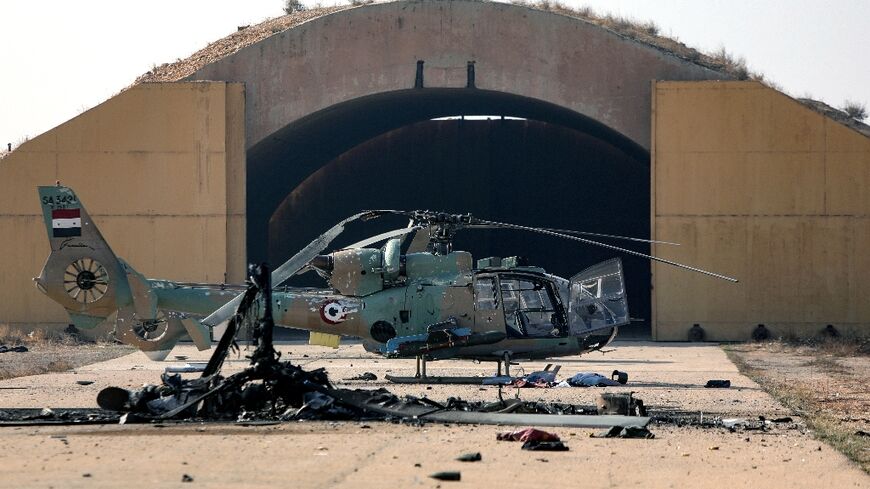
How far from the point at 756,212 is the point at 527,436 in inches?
861

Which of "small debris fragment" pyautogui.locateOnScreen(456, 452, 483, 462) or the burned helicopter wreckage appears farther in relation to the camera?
the burned helicopter wreckage

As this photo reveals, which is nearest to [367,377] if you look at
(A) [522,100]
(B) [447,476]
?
(B) [447,476]

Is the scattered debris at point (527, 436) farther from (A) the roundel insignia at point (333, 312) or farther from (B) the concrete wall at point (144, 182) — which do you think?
(B) the concrete wall at point (144, 182)

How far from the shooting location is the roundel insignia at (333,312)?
21266 mm

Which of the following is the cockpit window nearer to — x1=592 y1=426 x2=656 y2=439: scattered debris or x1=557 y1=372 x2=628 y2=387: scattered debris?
x1=557 y1=372 x2=628 y2=387: scattered debris

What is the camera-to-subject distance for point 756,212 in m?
33.7

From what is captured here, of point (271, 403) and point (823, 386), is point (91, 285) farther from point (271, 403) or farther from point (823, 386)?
point (823, 386)

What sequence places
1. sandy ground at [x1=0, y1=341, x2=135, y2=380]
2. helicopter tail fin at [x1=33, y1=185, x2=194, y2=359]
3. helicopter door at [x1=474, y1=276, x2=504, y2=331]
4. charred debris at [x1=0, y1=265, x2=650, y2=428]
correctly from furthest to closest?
sandy ground at [x1=0, y1=341, x2=135, y2=380]
helicopter door at [x1=474, y1=276, x2=504, y2=331]
helicopter tail fin at [x1=33, y1=185, x2=194, y2=359]
charred debris at [x1=0, y1=265, x2=650, y2=428]

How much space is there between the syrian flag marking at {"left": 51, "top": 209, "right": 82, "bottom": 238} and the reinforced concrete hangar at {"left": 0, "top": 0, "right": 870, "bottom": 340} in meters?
13.2

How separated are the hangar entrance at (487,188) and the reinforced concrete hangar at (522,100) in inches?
340

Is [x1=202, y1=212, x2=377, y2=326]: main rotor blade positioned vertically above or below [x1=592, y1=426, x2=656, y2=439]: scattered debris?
above

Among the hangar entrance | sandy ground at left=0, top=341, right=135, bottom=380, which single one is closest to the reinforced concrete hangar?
sandy ground at left=0, top=341, right=135, bottom=380

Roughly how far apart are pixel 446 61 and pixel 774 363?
12.2 meters

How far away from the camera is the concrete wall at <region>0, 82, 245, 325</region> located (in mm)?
34188
